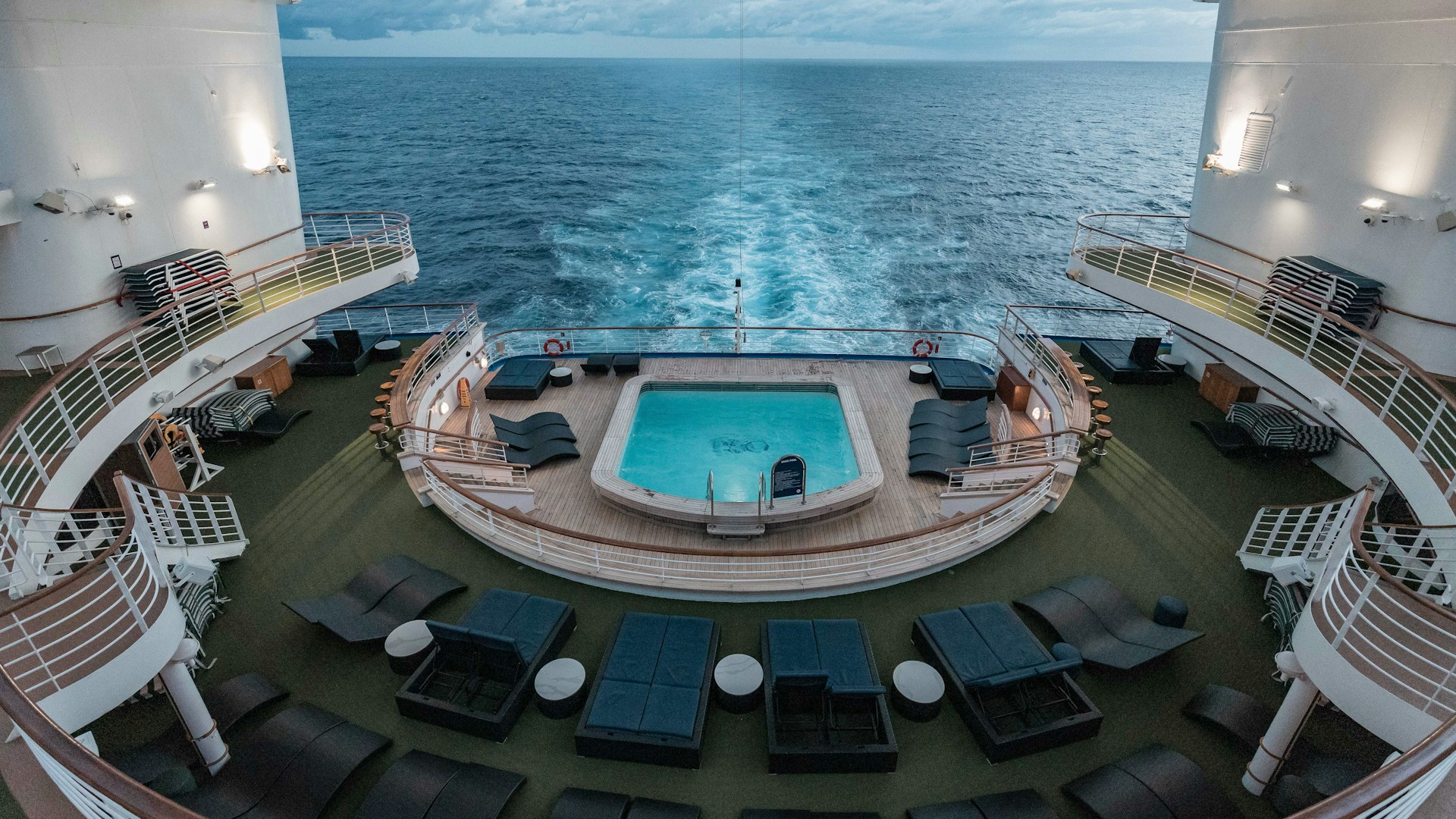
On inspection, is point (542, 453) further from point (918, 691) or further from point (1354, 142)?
point (1354, 142)

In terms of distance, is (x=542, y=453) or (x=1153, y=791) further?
(x=542, y=453)

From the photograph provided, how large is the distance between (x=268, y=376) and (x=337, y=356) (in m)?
1.53

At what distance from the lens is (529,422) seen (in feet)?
41.8

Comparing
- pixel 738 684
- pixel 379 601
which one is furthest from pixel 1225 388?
pixel 379 601

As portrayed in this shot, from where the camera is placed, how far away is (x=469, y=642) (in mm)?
6836

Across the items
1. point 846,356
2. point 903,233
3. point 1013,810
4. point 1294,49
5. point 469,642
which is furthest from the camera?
point 903,233

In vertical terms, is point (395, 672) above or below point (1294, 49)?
below

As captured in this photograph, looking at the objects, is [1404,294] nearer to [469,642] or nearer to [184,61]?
[469,642]

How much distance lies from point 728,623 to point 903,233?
29.3 metres

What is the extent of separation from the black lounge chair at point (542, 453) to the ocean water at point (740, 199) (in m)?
12.0

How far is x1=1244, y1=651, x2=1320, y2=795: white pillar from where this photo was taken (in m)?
5.70

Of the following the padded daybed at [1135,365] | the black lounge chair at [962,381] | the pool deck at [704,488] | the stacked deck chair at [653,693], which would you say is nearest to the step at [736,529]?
the pool deck at [704,488]

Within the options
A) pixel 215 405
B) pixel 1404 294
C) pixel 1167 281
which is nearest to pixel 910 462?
pixel 1167 281

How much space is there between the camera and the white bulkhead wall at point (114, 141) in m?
9.41
